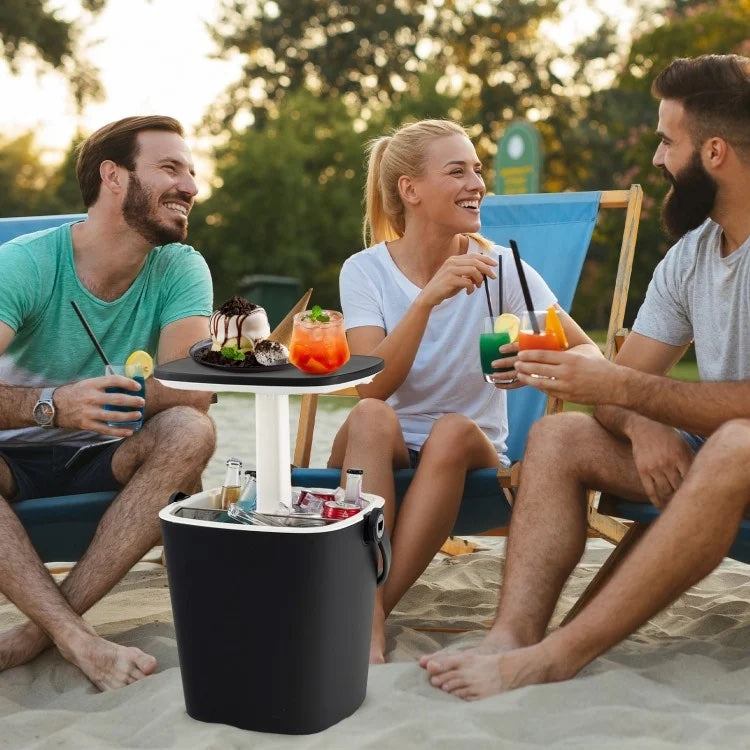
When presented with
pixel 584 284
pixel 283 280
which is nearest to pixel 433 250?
pixel 283 280

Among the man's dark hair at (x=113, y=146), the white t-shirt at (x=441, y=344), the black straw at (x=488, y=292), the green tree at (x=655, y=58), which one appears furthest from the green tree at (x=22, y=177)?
the black straw at (x=488, y=292)

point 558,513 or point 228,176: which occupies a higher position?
point 228,176

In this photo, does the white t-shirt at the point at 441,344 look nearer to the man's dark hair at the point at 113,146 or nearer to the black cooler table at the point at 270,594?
the man's dark hair at the point at 113,146

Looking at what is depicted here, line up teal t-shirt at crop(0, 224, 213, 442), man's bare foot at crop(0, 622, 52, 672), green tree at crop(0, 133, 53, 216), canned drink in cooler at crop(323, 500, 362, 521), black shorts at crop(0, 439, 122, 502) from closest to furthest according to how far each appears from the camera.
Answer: canned drink in cooler at crop(323, 500, 362, 521), man's bare foot at crop(0, 622, 52, 672), black shorts at crop(0, 439, 122, 502), teal t-shirt at crop(0, 224, 213, 442), green tree at crop(0, 133, 53, 216)

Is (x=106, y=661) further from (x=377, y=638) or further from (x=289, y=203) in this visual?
(x=289, y=203)

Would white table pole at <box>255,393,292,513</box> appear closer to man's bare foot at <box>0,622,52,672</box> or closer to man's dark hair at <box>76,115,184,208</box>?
man's bare foot at <box>0,622,52,672</box>

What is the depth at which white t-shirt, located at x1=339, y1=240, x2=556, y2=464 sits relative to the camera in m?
3.29

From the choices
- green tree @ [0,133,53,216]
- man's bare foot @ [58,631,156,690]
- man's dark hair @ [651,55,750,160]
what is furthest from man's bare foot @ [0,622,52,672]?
green tree @ [0,133,53,216]

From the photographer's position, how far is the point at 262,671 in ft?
7.38

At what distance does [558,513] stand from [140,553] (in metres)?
1.04

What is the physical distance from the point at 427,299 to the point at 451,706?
3.63 feet

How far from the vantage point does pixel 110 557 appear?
2.79m

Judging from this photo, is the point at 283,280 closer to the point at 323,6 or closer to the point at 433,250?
the point at 433,250

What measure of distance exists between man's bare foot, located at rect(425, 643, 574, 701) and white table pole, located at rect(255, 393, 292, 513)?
0.53m
